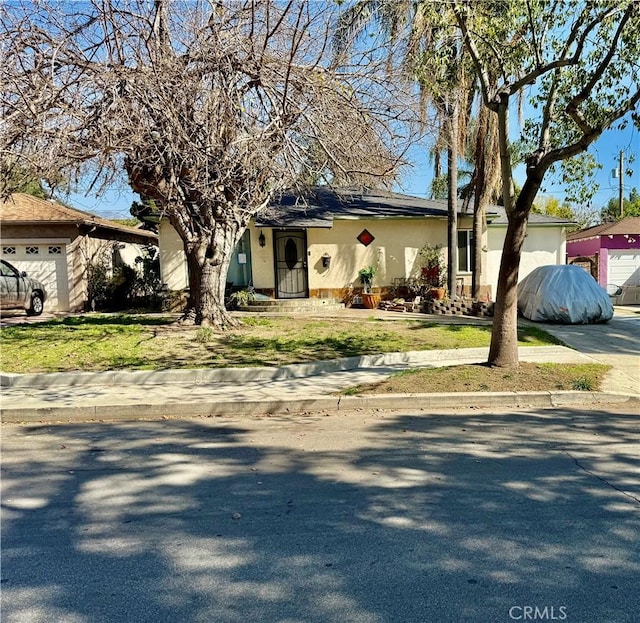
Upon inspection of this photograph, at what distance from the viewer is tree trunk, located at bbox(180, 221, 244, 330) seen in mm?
11406

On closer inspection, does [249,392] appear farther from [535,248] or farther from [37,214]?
[535,248]

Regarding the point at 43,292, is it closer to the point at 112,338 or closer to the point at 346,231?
the point at 112,338

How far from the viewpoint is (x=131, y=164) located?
9.77 m

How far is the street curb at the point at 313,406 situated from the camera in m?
6.82

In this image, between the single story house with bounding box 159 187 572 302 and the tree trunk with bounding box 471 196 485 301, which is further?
the single story house with bounding box 159 187 572 302

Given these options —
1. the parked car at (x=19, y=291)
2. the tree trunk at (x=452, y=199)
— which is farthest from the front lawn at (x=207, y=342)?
the tree trunk at (x=452, y=199)

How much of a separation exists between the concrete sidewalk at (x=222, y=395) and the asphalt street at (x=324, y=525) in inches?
33.4

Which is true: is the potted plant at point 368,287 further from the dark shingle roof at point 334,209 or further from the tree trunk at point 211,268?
the tree trunk at point 211,268

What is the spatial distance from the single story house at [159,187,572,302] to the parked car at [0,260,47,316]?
3943mm

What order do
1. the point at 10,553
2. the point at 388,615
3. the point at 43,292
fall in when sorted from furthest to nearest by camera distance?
the point at 43,292, the point at 10,553, the point at 388,615

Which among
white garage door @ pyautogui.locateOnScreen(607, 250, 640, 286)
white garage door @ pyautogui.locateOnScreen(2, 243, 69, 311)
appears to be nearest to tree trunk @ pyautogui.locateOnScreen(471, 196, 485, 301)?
white garage door @ pyautogui.locateOnScreen(607, 250, 640, 286)

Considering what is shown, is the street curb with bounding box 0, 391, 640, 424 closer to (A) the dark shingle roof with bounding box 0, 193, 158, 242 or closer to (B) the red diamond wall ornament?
(B) the red diamond wall ornament

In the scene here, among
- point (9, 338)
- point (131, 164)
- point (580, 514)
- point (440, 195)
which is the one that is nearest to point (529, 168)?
point (580, 514)

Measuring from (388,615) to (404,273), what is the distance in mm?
16681
